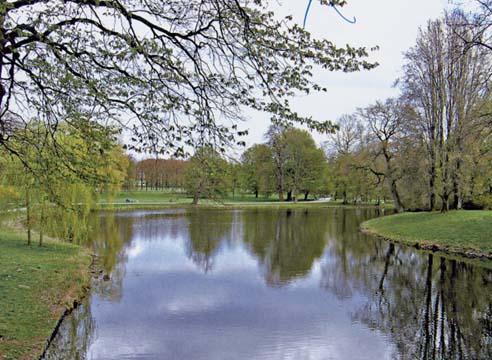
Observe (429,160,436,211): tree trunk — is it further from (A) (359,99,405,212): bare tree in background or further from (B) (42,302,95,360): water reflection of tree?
(B) (42,302,95,360): water reflection of tree

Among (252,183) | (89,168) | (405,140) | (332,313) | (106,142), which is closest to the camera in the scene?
(106,142)

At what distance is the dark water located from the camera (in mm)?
7824

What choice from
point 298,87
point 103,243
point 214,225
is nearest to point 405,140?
point 214,225

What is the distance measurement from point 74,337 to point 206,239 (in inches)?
554

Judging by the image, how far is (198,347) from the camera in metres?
7.87

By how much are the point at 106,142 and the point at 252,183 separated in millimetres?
56902

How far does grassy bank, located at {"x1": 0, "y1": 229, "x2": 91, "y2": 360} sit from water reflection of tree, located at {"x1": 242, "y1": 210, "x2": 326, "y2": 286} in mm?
5791

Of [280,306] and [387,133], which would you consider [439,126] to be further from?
[280,306]

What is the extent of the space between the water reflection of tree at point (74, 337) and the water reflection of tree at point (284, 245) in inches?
223

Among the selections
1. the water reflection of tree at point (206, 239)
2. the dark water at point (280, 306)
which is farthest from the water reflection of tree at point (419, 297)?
the water reflection of tree at point (206, 239)

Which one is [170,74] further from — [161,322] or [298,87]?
[161,322]

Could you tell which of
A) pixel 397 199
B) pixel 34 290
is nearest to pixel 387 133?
pixel 397 199

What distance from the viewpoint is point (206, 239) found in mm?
22109

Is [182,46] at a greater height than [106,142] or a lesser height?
greater
